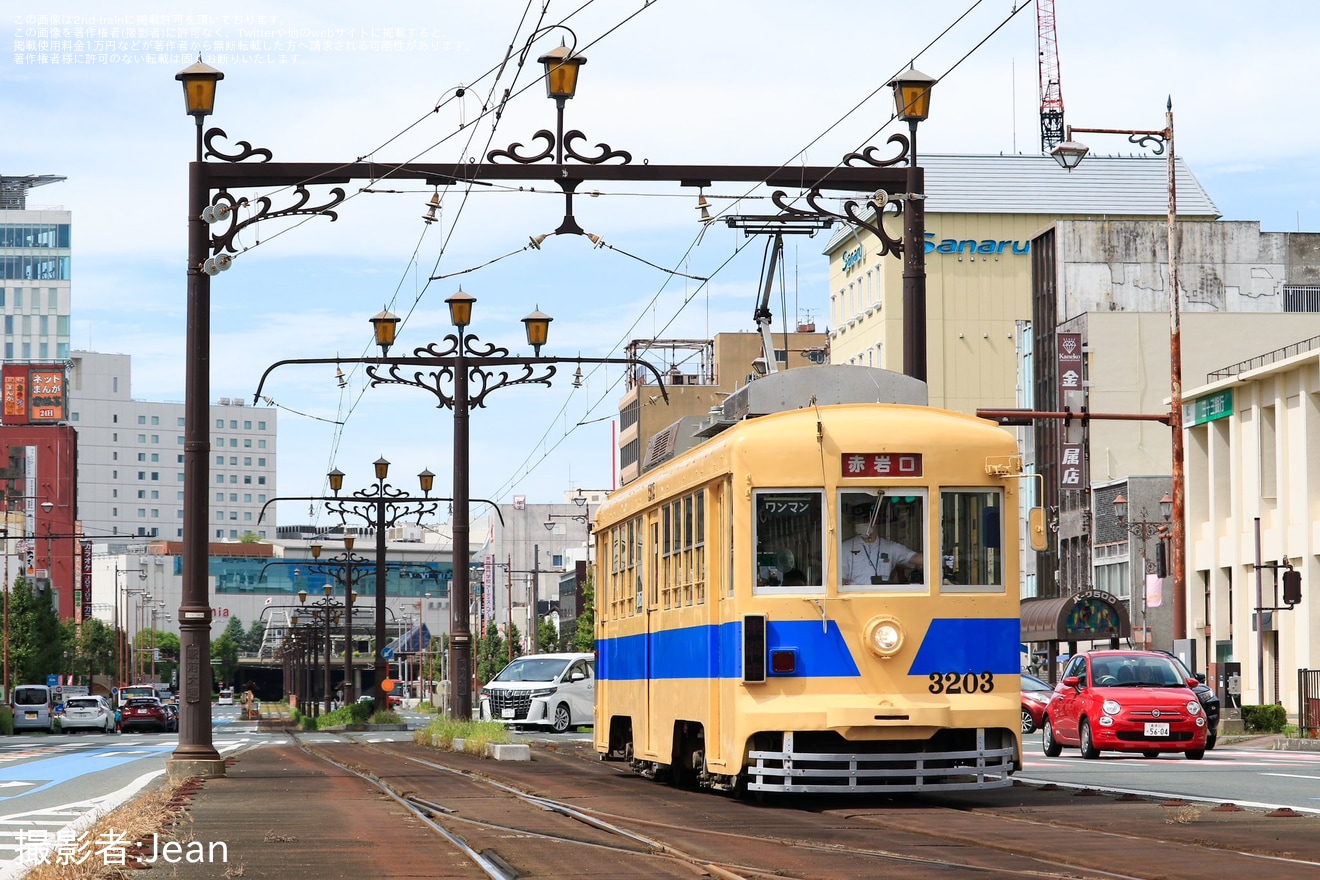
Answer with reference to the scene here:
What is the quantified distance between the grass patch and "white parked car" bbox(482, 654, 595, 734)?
22.9 feet

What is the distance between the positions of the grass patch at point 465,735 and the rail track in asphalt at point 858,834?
9.82 meters

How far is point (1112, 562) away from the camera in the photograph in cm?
6950

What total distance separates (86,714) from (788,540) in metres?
49.3

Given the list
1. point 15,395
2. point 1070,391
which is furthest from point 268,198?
point 15,395

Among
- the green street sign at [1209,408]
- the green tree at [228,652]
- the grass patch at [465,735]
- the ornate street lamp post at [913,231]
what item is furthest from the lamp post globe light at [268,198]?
the green tree at [228,652]

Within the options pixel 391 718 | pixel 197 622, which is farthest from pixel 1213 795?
pixel 391 718

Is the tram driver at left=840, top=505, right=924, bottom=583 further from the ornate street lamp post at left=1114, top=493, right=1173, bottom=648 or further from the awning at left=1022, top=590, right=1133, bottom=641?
the ornate street lamp post at left=1114, top=493, right=1173, bottom=648

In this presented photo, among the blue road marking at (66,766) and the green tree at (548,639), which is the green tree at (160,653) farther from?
the blue road marking at (66,766)

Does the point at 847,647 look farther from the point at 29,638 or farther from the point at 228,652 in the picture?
the point at 228,652

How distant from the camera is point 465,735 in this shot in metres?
30.7

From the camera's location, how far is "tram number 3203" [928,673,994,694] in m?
15.2

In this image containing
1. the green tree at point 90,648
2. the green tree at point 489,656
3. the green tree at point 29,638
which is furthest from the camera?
the green tree at point 489,656

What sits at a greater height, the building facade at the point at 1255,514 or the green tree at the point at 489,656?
the building facade at the point at 1255,514

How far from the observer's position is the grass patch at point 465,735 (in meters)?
28.7
